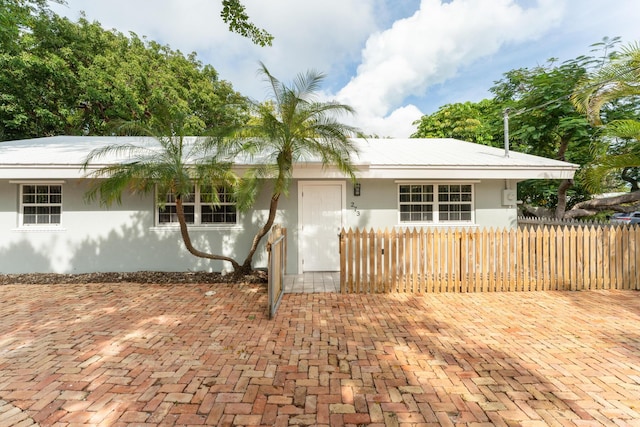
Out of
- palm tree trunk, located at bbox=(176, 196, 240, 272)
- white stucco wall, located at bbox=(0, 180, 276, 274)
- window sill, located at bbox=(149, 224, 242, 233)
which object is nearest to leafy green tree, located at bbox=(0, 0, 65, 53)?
white stucco wall, located at bbox=(0, 180, 276, 274)

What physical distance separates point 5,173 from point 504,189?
13159mm

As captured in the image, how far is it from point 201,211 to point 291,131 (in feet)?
13.1

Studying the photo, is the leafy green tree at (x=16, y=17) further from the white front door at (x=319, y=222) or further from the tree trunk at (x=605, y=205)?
the tree trunk at (x=605, y=205)

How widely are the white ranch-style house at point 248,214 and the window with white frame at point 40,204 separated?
24 mm

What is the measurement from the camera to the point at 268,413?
2672 millimetres

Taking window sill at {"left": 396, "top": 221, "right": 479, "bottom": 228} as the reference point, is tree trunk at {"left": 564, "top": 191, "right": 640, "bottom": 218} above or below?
above

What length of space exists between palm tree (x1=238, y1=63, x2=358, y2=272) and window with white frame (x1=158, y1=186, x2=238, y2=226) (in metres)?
2.13

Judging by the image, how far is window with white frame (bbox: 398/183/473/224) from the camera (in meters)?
8.25

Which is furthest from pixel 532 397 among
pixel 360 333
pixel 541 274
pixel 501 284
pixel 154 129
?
pixel 154 129

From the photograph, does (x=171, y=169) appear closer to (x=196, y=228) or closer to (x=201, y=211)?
(x=201, y=211)

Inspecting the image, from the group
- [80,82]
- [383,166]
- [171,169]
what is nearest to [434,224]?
[383,166]

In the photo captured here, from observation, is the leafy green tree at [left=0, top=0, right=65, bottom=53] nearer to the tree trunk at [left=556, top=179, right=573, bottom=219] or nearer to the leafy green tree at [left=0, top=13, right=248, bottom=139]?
the leafy green tree at [left=0, top=13, right=248, bottom=139]

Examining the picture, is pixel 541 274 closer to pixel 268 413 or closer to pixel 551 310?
pixel 551 310

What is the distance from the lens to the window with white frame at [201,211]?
26.3 feet
